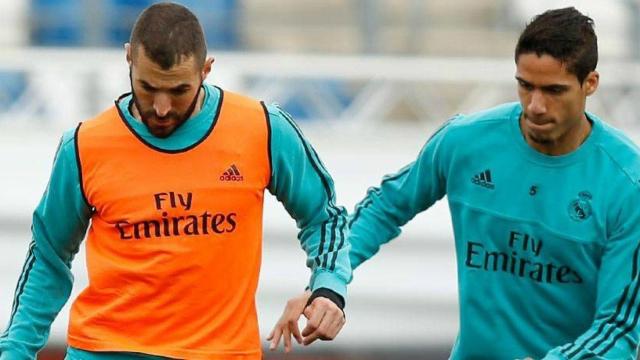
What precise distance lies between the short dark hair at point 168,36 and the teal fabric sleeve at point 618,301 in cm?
116

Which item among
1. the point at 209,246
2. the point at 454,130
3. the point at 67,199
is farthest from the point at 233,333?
the point at 454,130

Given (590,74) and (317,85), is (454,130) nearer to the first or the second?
(590,74)

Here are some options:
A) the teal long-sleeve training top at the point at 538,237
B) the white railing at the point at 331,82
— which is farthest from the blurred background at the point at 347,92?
the teal long-sleeve training top at the point at 538,237

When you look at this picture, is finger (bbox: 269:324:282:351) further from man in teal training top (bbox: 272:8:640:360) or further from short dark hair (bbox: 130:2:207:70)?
short dark hair (bbox: 130:2:207:70)

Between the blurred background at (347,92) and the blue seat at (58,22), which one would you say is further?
the blue seat at (58,22)

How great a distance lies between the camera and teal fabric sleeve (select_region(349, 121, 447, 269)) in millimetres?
5285

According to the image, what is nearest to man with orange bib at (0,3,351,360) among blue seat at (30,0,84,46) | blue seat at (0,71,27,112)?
blue seat at (30,0,84,46)

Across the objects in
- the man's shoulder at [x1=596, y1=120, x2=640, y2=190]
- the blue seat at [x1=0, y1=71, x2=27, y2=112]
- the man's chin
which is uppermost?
the man's chin

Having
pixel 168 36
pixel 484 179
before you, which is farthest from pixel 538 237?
pixel 168 36

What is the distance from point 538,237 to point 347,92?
6.12 m

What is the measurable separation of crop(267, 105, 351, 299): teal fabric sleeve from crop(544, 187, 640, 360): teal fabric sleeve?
1.94 ft

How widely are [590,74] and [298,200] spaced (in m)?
0.82

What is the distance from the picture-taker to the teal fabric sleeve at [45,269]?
484cm

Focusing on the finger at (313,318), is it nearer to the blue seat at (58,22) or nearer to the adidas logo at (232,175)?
the adidas logo at (232,175)
